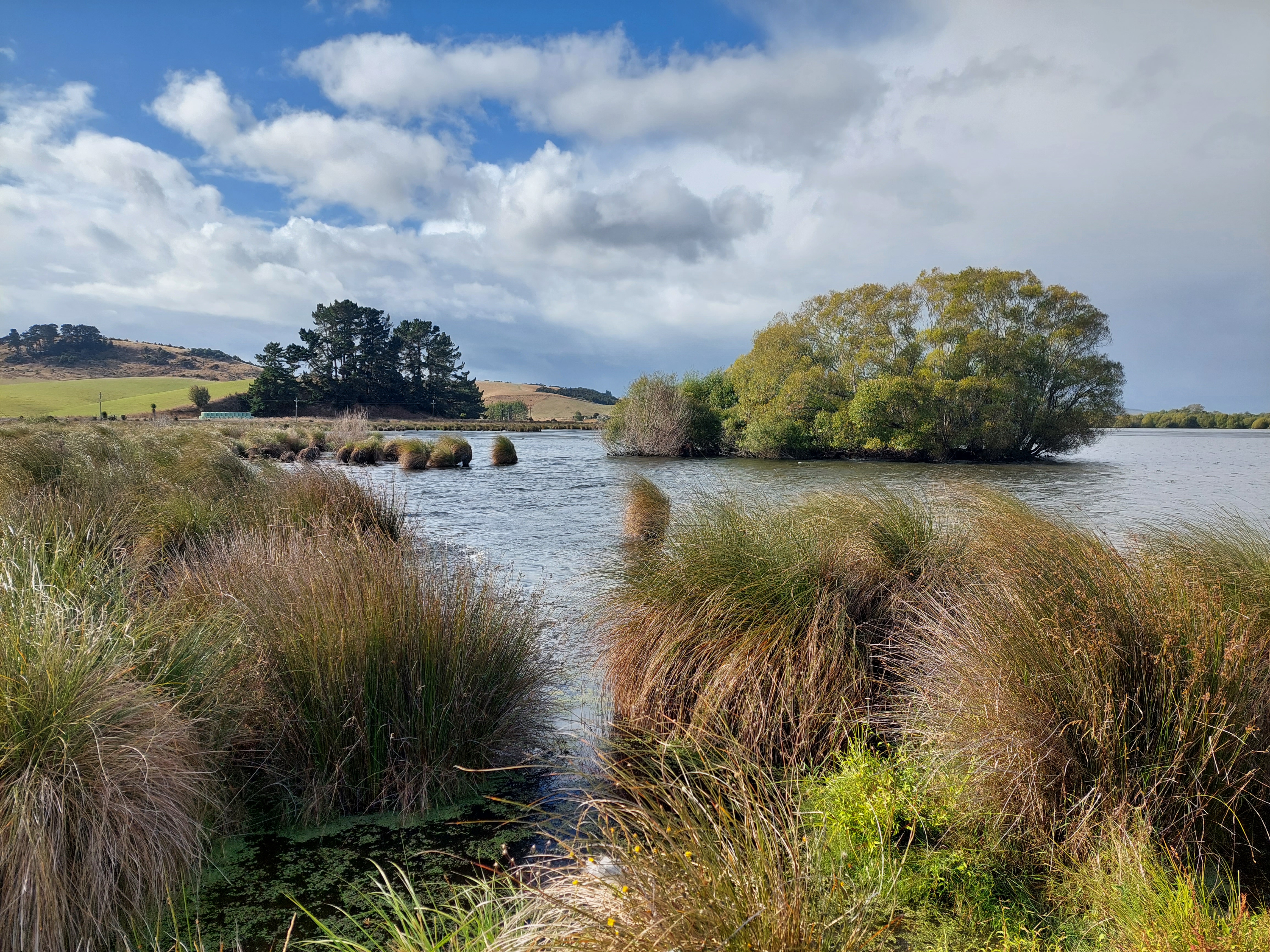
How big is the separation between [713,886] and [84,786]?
2.37 metres

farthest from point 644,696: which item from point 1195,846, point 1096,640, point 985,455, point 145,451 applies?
point 985,455

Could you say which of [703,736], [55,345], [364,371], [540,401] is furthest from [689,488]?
[55,345]

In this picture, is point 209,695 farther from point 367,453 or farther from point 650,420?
point 650,420

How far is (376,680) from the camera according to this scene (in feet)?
12.6

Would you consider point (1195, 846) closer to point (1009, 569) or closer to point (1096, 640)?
point (1096, 640)

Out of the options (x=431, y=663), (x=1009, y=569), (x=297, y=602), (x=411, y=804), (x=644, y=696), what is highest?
(x=1009, y=569)

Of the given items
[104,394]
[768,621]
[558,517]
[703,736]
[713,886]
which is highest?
[104,394]

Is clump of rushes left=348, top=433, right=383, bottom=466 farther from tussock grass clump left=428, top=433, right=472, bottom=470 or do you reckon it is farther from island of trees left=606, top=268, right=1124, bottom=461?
island of trees left=606, top=268, right=1124, bottom=461

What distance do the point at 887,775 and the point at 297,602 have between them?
3296 millimetres

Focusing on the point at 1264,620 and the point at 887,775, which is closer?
the point at 887,775

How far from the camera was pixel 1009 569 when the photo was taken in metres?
3.88

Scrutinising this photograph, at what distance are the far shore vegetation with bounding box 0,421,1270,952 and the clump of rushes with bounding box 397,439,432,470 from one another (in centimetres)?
2551

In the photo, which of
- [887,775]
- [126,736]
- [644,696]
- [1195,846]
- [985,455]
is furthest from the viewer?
[985,455]

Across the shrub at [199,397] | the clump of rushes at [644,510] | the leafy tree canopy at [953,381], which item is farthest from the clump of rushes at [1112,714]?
the shrub at [199,397]
